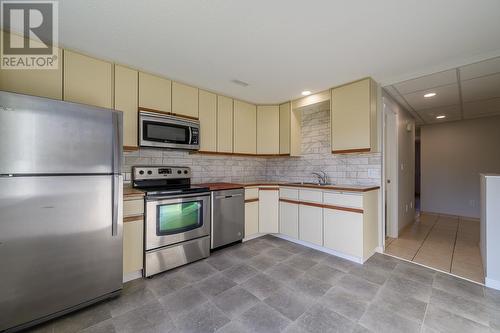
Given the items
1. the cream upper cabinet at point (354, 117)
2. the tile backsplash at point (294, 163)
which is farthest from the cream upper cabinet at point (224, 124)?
the cream upper cabinet at point (354, 117)

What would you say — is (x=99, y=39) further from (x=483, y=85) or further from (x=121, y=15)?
(x=483, y=85)

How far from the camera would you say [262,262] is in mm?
2623

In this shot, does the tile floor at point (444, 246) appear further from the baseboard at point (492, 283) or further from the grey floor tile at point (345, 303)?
the grey floor tile at point (345, 303)

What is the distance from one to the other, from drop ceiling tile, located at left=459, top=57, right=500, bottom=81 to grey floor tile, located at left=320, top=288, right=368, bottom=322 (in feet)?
8.96

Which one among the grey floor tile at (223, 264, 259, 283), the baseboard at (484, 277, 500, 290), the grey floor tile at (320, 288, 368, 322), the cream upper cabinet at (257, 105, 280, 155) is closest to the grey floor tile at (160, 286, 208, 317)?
the grey floor tile at (223, 264, 259, 283)

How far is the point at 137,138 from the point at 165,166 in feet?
1.71

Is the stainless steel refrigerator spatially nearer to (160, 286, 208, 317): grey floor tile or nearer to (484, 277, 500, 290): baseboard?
(160, 286, 208, 317): grey floor tile

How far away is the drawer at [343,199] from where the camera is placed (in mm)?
2561

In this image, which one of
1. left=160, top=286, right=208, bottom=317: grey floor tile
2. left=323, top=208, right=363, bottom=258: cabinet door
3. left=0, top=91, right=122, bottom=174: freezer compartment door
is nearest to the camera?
left=0, top=91, right=122, bottom=174: freezer compartment door

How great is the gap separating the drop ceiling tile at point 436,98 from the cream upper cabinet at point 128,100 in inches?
152

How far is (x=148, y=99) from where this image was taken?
2.59m

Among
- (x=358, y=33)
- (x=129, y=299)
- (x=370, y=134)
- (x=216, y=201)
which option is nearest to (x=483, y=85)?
(x=370, y=134)

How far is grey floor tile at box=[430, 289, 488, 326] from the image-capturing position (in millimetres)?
1659

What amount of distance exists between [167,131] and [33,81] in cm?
124
